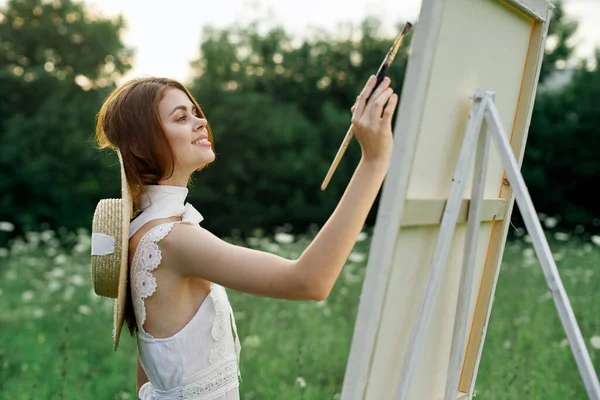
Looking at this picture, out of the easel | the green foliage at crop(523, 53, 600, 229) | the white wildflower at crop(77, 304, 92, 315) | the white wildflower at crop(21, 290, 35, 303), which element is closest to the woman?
the easel

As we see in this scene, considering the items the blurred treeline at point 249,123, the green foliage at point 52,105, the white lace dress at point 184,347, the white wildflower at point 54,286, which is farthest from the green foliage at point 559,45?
the white lace dress at point 184,347

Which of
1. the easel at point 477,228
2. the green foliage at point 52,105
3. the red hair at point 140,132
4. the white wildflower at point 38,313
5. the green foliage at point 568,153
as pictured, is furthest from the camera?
→ the green foliage at point 568,153

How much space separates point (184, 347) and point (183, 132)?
0.50 m

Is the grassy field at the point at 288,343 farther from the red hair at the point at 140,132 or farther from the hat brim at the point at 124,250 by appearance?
the red hair at the point at 140,132

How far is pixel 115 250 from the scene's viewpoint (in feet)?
5.39

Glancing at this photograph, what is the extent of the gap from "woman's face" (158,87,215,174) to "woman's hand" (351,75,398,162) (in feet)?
1.58

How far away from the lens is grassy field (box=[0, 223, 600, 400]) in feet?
10.5

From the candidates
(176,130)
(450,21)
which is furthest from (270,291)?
(450,21)

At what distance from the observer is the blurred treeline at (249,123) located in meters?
11.5

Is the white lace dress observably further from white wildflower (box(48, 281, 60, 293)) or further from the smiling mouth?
white wildflower (box(48, 281, 60, 293))

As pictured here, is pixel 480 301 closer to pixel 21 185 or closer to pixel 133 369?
pixel 133 369

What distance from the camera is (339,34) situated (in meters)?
12.3

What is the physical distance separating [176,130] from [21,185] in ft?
34.9

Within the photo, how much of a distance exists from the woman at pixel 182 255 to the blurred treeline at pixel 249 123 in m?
9.51
